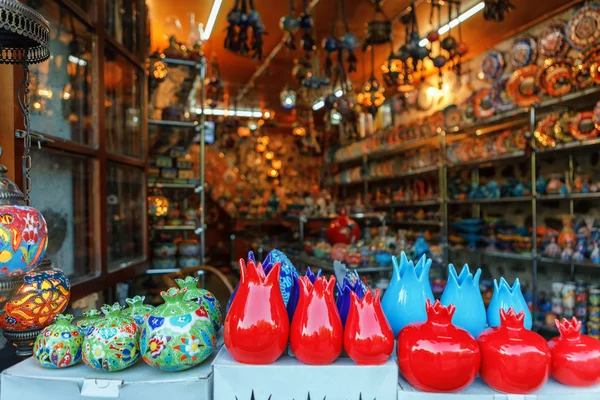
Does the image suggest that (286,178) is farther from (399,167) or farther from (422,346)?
(422,346)

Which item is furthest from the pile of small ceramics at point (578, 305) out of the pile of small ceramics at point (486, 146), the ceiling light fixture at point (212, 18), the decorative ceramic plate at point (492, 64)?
the ceiling light fixture at point (212, 18)

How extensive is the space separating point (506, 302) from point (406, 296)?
23cm

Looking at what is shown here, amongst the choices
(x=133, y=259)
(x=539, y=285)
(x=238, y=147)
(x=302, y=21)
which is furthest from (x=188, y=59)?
(x=238, y=147)

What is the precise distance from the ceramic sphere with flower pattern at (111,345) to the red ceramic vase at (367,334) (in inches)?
17.6

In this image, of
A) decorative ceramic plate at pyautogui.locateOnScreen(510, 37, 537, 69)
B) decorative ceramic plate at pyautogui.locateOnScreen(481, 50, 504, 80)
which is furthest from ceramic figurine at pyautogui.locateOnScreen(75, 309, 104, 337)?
decorative ceramic plate at pyautogui.locateOnScreen(481, 50, 504, 80)

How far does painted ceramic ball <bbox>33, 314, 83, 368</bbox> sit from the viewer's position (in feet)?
3.07

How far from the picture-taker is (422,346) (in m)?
0.85

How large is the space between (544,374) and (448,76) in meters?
5.26

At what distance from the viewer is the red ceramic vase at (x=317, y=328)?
87 centimetres

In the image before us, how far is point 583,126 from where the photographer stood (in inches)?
130

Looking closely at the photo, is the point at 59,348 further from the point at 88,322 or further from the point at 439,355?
the point at 439,355

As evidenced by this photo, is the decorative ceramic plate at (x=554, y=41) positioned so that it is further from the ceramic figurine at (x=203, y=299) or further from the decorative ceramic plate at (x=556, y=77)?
the ceramic figurine at (x=203, y=299)

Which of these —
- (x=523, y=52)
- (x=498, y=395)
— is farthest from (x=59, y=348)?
(x=523, y=52)

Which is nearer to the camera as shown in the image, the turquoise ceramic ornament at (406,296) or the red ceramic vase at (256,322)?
the red ceramic vase at (256,322)
